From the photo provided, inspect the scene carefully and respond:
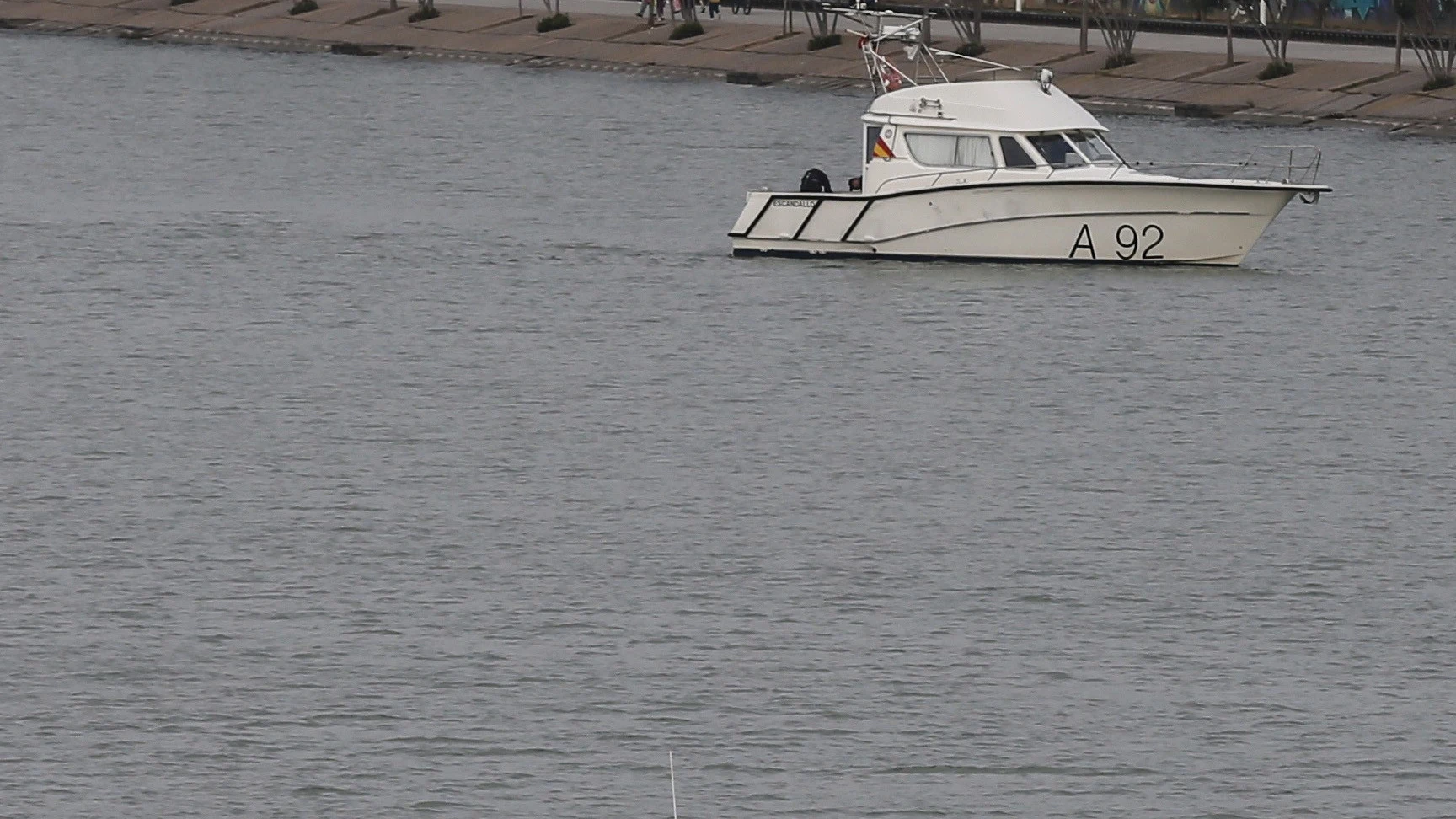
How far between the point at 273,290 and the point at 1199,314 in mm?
19454

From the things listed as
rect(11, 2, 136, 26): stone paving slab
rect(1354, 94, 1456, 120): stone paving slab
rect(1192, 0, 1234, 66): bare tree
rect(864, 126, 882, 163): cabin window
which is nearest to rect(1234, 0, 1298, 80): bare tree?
rect(1192, 0, 1234, 66): bare tree

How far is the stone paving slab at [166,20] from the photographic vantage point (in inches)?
4978

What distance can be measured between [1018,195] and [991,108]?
184 centimetres

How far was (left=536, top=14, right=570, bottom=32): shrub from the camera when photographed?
115812mm

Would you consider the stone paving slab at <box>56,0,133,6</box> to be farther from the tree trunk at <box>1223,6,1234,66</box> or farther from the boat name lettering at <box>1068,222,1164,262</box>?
the boat name lettering at <box>1068,222,1164,262</box>

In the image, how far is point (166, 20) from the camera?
127562mm

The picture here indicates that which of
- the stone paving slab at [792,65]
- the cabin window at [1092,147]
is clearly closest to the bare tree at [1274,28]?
the stone paving slab at [792,65]

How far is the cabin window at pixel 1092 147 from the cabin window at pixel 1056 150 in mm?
155

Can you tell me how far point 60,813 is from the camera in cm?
2923

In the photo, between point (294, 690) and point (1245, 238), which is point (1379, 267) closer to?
point (1245, 238)

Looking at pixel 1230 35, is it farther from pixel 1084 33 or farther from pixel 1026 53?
pixel 1026 53

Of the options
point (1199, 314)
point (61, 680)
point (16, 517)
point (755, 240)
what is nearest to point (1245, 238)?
point (1199, 314)

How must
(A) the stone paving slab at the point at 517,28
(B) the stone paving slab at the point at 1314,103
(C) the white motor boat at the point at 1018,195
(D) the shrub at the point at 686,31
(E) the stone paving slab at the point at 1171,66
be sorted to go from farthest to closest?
(A) the stone paving slab at the point at 517,28 < (D) the shrub at the point at 686,31 < (E) the stone paving slab at the point at 1171,66 < (B) the stone paving slab at the point at 1314,103 < (C) the white motor boat at the point at 1018,195

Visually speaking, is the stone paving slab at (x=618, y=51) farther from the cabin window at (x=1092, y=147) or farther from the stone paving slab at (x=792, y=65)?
the cabin window at (x=1092, y=147)
